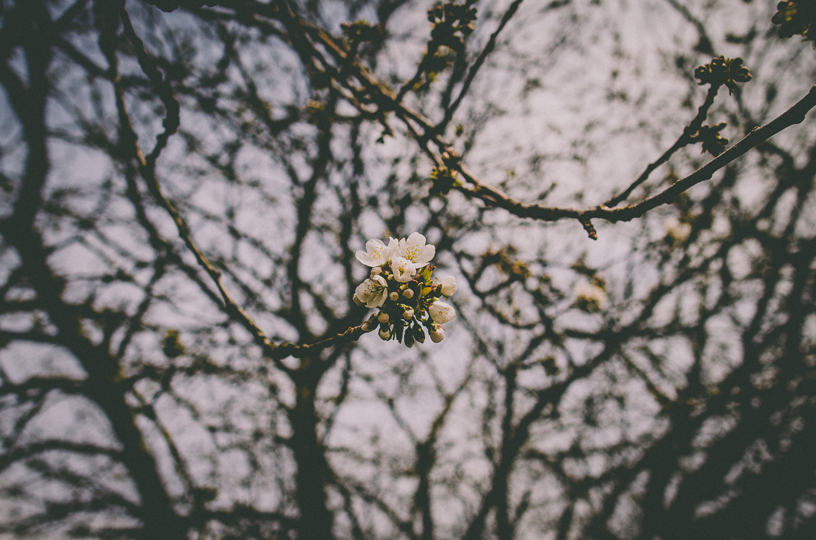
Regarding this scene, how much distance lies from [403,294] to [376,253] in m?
0.29

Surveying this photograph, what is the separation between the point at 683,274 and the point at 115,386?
21.8ft

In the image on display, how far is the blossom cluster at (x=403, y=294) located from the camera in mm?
1558

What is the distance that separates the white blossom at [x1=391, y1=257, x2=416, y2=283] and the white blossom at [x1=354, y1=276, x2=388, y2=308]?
7 centimetres

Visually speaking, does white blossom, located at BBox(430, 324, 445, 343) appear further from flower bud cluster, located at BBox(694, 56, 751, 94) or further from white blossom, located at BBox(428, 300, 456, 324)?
flower bud cluster, located at BBox(694, 56, 751, 94)

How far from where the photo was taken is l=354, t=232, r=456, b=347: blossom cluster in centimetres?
156

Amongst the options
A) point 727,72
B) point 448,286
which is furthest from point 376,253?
point 727,72

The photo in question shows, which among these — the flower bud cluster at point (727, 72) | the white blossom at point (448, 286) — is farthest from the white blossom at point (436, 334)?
the flower bud cluster at point (727, 72)

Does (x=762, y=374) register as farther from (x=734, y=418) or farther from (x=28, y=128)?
(x=28, y=128)

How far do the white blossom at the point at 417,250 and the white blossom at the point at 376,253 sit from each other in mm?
45

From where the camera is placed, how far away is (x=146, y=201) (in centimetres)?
459

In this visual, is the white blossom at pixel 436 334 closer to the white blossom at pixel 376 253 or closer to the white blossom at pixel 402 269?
the white blossom at pixel 402 269

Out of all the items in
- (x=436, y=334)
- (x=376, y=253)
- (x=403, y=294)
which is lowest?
(x=436, y=334)

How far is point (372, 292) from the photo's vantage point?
1.59 meters

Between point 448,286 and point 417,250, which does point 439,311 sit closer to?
point 448,286
